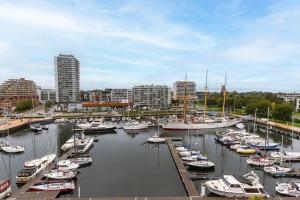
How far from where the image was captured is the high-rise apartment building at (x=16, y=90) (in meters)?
120

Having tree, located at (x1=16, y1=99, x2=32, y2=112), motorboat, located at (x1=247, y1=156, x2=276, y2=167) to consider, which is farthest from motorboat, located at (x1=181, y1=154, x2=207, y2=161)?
tree, located at (x1=16, y1=99, x2=32, y2=112)

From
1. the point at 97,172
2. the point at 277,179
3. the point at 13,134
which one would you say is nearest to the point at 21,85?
the point at 13,134

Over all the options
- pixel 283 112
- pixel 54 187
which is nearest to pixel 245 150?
pixel 54 187

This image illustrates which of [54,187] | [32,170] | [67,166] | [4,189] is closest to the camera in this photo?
[4,189]

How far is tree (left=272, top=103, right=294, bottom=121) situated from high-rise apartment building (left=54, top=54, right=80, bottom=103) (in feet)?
354

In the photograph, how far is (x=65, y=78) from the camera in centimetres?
13675

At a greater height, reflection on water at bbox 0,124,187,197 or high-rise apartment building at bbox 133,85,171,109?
high-rise apartment building at bbox 133,85,171,109

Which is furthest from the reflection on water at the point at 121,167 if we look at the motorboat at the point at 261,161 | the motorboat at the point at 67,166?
the motorboat at the point at 261,161

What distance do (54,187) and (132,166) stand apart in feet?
33.3

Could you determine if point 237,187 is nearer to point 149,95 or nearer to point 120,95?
point 149,95

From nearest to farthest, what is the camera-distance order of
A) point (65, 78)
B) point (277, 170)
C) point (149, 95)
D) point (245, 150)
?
point (277, 170)
point (245, 150)
point (149, 95)
point (65, 78)

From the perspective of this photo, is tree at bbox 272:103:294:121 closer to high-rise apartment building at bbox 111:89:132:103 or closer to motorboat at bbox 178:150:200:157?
motorboat at bbox 178:150:200:157

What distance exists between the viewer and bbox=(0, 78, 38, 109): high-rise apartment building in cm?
11969

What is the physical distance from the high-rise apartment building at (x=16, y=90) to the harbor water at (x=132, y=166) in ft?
267
